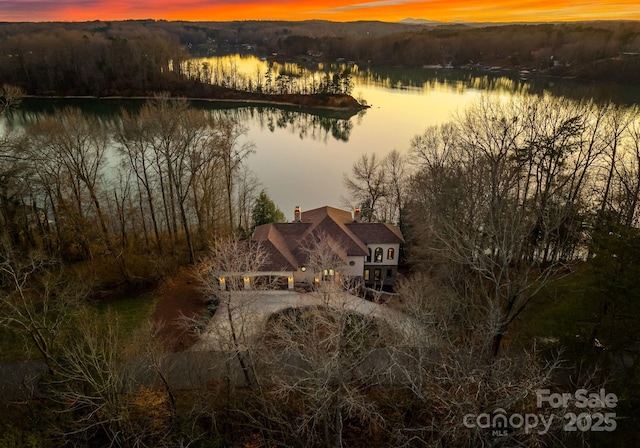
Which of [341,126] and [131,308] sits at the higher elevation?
[341,126]

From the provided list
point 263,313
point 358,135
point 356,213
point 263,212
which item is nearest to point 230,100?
point 358,135

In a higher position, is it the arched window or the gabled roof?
the gabled roof

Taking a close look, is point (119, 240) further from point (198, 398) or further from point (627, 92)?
point (627, 92)

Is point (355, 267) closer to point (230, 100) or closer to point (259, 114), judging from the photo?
point (259, 114)

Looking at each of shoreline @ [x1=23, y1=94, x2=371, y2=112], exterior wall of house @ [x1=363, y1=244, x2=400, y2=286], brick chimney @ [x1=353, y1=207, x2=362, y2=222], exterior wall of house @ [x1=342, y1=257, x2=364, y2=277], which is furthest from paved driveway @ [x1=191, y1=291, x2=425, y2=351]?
shoreline @ [x1=23, y1=94, x2=371, y2=112]

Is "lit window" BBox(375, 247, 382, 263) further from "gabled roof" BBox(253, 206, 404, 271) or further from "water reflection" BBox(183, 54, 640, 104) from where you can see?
"water reflection" BBox(183, 54, 640, 104)

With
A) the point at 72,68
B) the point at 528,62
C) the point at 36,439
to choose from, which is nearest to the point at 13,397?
the point at 36,439
